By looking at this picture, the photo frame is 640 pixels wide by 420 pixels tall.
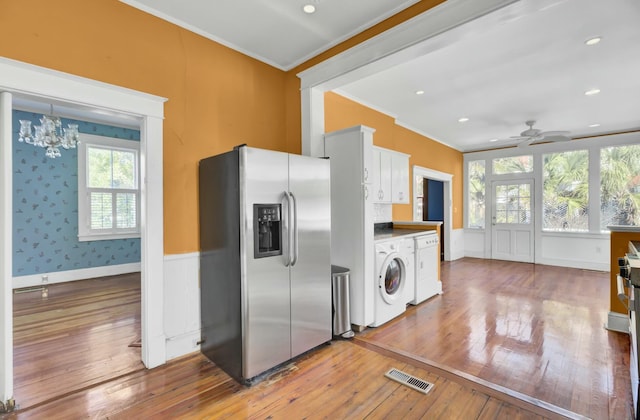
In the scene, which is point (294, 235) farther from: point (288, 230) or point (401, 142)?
point (401, 142)

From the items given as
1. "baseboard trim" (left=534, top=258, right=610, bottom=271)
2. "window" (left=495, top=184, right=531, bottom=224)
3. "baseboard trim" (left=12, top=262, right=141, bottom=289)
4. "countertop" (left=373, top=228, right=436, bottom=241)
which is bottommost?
"baseboard trim" (left=534, top=258, right=610, bottom=271)

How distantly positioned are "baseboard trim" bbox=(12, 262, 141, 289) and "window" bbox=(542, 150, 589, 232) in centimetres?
896

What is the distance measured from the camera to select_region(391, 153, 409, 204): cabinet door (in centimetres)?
446

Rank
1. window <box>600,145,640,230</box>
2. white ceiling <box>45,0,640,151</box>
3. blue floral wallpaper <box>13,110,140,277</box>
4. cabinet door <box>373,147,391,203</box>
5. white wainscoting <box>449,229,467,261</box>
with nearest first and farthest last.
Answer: white ceiling <box>45,0,640,151</box> < cabinet door <box>373,147,391,203</box> < blue floral wallpaper <box>13,110,140,277</box> < window <box>600,145,640,230</box> < white wainscoting <box>449,229,467,261</box>

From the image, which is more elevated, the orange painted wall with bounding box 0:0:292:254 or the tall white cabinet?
the orange painted wall with bounding box 0:0:292:254

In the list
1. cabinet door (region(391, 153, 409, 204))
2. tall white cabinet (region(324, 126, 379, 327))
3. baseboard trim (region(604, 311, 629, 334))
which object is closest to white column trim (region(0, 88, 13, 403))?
tall white cabinet (region(324, 126, 379, 327))

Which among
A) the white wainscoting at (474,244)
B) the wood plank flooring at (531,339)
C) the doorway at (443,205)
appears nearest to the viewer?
the wood plank flooring at (531,339)

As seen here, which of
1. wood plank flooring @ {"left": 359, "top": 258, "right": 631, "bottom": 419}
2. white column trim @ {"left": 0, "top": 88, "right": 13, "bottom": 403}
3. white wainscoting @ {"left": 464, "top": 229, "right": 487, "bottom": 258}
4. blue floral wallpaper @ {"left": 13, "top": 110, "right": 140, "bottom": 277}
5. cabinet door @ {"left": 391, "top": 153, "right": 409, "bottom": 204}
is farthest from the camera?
white wainscoting @ {"left": 464, "top": 229, "right": 487, "bottom": 258}

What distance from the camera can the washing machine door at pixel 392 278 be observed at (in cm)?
329

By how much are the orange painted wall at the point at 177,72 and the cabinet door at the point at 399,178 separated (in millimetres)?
1714

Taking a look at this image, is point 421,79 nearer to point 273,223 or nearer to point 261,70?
point 261,70

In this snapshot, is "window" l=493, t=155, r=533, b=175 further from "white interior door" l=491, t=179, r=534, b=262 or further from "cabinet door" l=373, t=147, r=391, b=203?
"cabinet door" l=373, t=147, r=391, b=203

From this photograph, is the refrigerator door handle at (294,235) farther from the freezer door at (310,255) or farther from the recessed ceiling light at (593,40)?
the recessed ceiling light at (593,40)

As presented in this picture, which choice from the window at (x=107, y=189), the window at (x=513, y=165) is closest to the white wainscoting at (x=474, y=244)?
the window at (x=513, y=165)
